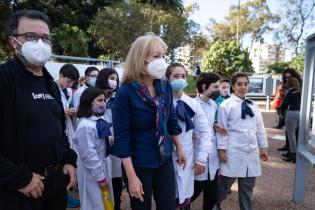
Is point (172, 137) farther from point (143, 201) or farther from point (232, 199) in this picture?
point (232, 199)

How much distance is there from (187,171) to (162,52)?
1241 mm

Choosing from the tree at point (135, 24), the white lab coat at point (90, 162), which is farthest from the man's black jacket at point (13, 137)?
the tree at point (135, 24)

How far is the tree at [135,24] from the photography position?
21.3 metres

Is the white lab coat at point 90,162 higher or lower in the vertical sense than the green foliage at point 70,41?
lower

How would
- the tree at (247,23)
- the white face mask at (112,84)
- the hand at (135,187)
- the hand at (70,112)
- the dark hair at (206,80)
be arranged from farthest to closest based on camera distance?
the tree at (247,23) < the hand at (70,112) < the white face mask at (112,84) < the dark hair at (206,80) < the hand at (135,187)

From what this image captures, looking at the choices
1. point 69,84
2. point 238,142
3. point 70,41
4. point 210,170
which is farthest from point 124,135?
point 70,41

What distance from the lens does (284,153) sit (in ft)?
24.7

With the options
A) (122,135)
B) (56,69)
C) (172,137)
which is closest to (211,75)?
(172,137)

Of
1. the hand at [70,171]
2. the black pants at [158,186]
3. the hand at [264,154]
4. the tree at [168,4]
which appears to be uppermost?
the tree at [168,4]

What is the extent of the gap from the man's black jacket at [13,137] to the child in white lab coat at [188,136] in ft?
4.84

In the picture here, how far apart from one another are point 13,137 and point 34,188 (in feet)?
1.06

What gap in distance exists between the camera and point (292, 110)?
689cm

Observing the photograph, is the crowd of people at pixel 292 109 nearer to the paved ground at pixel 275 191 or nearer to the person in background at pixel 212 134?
the paved ground at pixel 275 191

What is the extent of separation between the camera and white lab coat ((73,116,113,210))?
3.12 m
